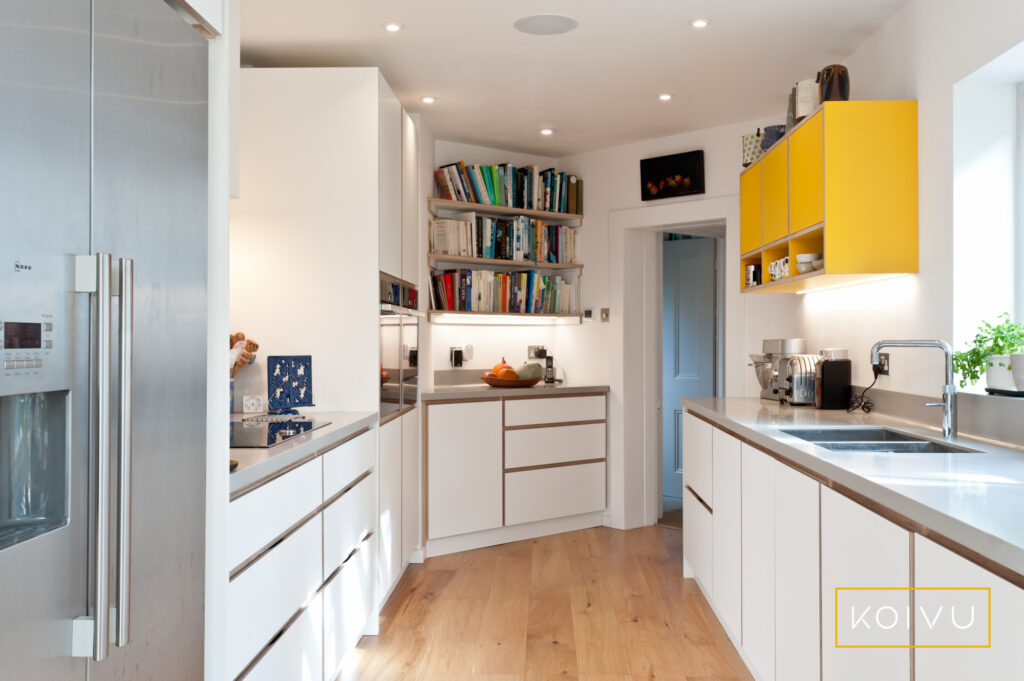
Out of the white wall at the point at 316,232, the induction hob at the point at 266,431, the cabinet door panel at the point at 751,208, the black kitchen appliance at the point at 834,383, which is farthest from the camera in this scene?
the cabinet door panel at the point at 751,208

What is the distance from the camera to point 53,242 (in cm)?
106

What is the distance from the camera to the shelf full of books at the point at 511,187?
475cm

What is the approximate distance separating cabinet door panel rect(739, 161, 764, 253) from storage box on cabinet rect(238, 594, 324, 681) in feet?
8.56

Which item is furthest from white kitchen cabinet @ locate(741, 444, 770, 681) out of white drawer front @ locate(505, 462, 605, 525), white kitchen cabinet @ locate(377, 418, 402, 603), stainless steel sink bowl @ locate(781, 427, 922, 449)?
white drawer front @ locate(505, 462, 605, 525)

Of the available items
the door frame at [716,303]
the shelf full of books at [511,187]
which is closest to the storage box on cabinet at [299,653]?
the shelf full of books at [511,187]

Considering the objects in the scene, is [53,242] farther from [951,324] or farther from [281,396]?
[951,324]

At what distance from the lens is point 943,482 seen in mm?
1589

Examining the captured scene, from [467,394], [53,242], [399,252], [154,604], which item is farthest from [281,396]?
[53,242]

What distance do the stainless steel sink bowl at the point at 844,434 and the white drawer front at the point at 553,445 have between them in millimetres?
2191

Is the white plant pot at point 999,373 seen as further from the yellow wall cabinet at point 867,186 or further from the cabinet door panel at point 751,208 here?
the cabinet door panel at point 751,208

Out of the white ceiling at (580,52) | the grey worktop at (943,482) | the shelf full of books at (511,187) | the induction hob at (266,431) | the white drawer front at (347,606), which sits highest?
the white ceiling at (580,52)

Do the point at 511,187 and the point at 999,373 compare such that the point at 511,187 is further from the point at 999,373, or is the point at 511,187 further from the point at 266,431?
the point at 999,373

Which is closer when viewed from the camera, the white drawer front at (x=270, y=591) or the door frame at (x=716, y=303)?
the white drawer front at (x=270, y=591)

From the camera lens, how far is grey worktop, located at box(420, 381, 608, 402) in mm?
4283
